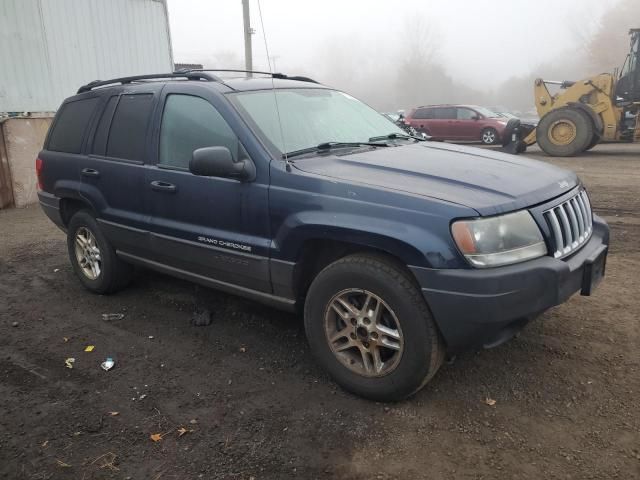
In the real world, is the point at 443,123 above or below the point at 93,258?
below

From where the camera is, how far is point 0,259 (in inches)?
243

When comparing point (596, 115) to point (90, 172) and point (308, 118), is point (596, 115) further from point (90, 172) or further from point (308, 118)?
point (90, 172)

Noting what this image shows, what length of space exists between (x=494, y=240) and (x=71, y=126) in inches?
155

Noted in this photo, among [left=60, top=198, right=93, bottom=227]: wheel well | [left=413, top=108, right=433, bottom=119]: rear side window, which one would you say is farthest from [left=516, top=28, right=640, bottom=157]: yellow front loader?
[left=60, top=198, right=93, bottom=227]: wheel well

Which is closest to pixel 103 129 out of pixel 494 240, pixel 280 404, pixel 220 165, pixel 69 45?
pixel 220 165

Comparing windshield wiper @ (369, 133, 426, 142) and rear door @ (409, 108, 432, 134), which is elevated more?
windshield wiper @ (369, 133, 426, 142)

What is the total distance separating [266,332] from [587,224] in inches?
89.4

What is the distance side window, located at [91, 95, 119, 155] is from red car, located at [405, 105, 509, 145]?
16.1 metres

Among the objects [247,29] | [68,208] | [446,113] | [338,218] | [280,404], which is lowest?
[280,404]

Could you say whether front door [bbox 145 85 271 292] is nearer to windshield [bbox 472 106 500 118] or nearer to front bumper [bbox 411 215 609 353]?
front bumper [bbox 411 215 609 353]

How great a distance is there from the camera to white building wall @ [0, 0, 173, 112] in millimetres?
9898

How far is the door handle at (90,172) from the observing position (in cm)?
435

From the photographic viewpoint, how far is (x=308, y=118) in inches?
146

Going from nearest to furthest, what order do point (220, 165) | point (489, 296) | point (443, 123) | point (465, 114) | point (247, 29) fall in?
point (489, 296)
point (220, 165)
point (247, 29)
point (465, 114)
point (443, 123)
